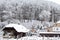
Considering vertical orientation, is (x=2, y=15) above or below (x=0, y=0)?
below

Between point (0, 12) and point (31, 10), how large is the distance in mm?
5972

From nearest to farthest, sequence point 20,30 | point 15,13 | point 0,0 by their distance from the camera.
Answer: point 20,30, point 15,13, point 0,0

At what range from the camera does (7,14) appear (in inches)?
1179

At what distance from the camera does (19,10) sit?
34000 millimetres

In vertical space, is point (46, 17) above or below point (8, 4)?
below

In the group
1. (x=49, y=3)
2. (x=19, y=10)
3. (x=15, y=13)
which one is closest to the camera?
(x=15, y=13)

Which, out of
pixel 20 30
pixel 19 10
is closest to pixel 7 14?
pixel 19 10

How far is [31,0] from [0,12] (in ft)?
41.7

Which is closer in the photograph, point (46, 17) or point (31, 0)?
point (46, 17)

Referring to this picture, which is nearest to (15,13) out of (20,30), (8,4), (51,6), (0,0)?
(8,4)

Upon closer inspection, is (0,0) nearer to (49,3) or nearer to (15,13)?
(15,13)

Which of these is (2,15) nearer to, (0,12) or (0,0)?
(0,12)

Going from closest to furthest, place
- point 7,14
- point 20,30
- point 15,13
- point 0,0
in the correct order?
point 20,30 < point 7,14 < point 15,13 < point 0,0

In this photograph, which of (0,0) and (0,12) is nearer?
(0,12)
